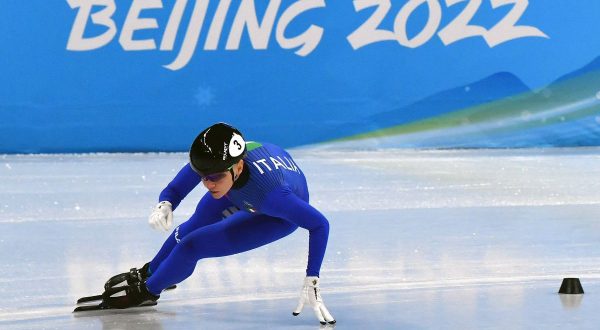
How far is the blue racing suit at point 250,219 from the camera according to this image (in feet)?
11.6

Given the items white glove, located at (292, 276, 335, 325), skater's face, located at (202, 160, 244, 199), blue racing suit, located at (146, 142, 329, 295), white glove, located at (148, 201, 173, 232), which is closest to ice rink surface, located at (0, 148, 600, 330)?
white glove, located at (292, 276, 335, 325)

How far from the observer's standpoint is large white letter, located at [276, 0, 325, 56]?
10844mm

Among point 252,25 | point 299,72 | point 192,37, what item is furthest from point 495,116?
point 192,37

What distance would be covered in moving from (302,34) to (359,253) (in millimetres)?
5958

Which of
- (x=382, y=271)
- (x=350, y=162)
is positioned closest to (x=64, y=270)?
(x=382, y=271)

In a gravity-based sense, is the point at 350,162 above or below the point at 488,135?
below

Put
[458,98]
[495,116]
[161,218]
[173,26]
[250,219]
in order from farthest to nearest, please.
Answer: [495,116]
[458,98]
[173,26]
[250,219]
[161,218]

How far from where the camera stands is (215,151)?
3.43 m

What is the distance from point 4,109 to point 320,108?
2.88 meters

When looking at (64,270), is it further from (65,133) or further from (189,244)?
Result: (65,133)

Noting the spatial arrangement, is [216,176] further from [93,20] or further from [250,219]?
[93,20]

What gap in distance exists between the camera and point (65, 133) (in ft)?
35.1

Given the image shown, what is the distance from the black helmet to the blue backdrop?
7283 mm

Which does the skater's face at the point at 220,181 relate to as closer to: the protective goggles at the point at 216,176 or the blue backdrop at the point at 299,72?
the protective goggles at the point at 216,176
